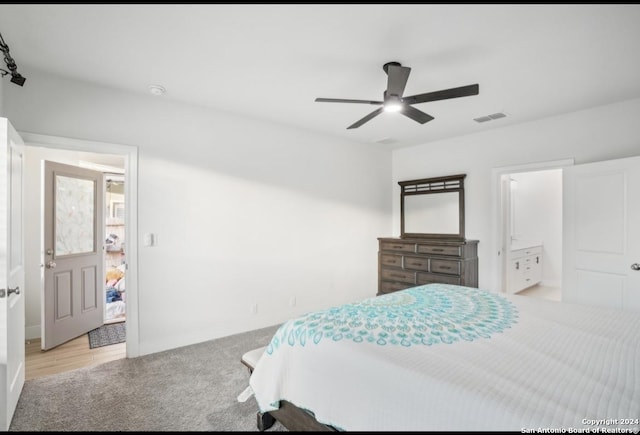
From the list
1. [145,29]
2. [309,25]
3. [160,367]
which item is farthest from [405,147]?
[160,367]

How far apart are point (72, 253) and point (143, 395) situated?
6.90 feet

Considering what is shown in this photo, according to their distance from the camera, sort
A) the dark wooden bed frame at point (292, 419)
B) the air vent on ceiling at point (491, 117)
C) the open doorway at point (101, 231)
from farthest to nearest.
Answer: the air vent on ceiling at point (491, 117) < the open doorway at point (101, 231) < the dark wooden bed frame at point (292, 419)

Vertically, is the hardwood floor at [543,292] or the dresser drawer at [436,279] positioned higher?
the dresser drawer at [436,279]

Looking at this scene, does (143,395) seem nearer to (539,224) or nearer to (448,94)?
(448,94)

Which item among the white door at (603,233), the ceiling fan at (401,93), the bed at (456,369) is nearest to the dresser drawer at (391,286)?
the white door at (603,233)

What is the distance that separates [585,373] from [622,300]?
2453 mm

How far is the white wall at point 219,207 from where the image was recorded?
284 centimetres

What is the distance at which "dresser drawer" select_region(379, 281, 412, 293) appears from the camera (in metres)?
4.69

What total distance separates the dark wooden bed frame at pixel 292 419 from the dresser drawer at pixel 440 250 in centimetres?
311

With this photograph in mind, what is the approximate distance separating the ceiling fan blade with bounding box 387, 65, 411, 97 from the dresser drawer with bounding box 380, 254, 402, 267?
2.91m

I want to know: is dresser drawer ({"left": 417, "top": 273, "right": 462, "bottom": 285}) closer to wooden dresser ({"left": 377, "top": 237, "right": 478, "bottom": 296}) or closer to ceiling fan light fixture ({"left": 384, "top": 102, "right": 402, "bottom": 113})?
wooden dresser ({"left": 377, "top": 237, "right": 478, "bottom": 296})

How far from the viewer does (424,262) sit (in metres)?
4.42

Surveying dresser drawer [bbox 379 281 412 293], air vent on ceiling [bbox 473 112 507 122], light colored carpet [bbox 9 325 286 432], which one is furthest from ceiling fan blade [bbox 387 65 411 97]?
dresser drawer [bbox 379 281 412 293]

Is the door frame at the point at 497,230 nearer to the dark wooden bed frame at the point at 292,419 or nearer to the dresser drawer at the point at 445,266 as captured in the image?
the dresser drawer at the point at 445,266
